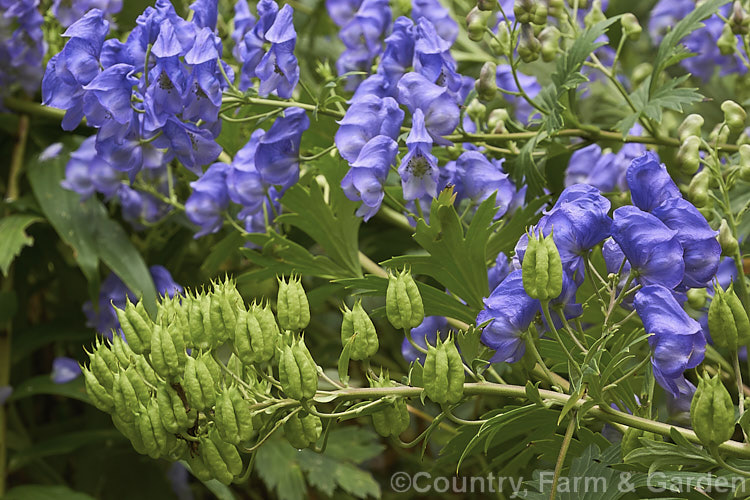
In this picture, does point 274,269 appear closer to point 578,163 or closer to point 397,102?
point 397,102

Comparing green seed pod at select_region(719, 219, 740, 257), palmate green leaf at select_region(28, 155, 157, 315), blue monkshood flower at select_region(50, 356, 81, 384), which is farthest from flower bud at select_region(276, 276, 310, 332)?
blue monkshood flower at select_region(50, 356, 81, 384)

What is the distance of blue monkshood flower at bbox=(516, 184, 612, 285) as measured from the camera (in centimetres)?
40

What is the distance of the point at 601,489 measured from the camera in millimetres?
396

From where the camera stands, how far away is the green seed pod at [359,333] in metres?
0.39

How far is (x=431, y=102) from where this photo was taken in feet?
1.77

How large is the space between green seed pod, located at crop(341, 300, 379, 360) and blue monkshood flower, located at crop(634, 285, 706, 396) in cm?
13

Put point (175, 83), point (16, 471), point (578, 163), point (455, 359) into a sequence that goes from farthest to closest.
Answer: point (16, 471) → point (578, 163) → point (175, 83) → point (455, 359)

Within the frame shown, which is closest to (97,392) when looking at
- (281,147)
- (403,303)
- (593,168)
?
(403,303)

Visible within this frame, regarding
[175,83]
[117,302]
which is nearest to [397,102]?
[175,83]

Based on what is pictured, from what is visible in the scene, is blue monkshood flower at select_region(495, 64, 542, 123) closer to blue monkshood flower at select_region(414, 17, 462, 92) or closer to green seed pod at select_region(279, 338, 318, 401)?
blue monkshood flower at select_region(414, 17, 462, 92)

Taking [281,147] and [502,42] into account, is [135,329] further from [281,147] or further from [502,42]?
[502,42]

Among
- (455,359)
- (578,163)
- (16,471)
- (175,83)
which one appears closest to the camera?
(455,359)

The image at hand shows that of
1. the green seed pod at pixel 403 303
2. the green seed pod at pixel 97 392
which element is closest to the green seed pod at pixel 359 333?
the green seed pod at pixel 403 303

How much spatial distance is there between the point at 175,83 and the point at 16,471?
0.58 m
